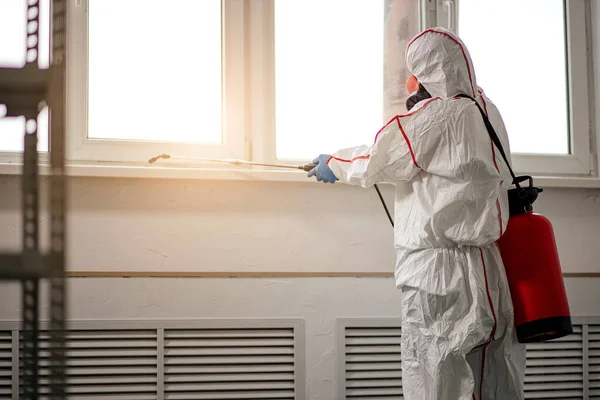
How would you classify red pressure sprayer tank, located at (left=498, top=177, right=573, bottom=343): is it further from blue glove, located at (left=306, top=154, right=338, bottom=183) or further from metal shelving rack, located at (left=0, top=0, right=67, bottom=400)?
metal shelving rack, located at (left=0, top=0, right=67, bottom=400)

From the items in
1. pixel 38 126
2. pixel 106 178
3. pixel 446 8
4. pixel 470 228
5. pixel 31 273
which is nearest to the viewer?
pixel 31 273

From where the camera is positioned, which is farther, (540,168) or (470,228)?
(540,168)

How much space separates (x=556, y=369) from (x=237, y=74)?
1.63m

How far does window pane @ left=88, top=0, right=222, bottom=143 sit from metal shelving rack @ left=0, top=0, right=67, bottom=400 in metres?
1.47

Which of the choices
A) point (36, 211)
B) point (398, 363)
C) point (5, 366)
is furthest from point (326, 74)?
point (36, 211)

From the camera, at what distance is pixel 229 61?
2402 millimetres

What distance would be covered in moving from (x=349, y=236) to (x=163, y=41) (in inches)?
38.9

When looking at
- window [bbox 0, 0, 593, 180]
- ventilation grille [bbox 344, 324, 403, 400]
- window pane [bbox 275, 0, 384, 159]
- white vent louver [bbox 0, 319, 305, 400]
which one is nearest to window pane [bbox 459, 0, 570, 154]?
window [bbox 0, 0, 593, 180]

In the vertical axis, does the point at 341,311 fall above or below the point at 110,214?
below

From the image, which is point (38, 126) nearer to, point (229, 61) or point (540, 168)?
point (229, 61)

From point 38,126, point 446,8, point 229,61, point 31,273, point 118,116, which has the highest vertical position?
point 446,8

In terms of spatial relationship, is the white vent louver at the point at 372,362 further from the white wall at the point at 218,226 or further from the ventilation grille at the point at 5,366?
the ventilation grille at the point at 5,366

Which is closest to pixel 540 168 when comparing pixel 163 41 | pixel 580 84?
pixel 580 84

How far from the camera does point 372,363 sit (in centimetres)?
235
